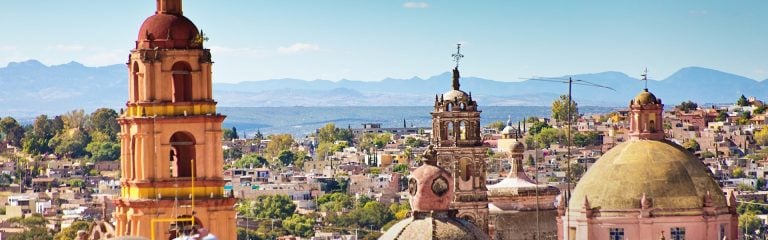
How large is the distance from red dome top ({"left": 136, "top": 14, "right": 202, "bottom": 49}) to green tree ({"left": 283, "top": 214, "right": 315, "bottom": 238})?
109m

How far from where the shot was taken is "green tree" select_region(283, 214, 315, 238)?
520 feet

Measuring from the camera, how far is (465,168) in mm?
65000

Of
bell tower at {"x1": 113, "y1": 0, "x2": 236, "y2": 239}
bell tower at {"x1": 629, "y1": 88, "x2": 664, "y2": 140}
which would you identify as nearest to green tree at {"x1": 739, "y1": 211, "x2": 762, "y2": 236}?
bell tower at {"x1": 629, "y1": 88, "x2": 664, "y2": 140}

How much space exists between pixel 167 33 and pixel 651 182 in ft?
41.1

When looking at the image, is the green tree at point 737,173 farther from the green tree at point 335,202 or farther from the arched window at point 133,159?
the arched window at point 133,159

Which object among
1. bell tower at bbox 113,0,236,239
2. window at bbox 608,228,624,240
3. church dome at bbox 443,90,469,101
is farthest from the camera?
church dome at bbox 443,90,469,101

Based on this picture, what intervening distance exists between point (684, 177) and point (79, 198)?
138m

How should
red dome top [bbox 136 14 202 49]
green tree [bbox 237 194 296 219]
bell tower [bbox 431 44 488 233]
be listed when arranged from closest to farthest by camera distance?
1. red dome top [bbox 136 14 202 49]
2. bell tower [bbox 431 44 488 233]
3. green tree [bbox 237 194 296 219]

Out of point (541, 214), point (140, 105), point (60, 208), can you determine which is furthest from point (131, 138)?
point (60, 208)

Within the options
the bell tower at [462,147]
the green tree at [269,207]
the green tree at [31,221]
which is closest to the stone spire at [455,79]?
the bell tower at [462,147]

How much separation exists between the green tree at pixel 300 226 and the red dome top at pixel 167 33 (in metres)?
109

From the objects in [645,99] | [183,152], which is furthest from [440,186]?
[645,99]

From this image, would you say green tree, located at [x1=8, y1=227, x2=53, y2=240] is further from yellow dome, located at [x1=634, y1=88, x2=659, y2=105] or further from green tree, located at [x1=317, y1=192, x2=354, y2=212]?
yellow dome, located at [x1=634, y1=88, x2=659, y2=105]

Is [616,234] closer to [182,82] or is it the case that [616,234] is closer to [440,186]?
→ [182,82]
